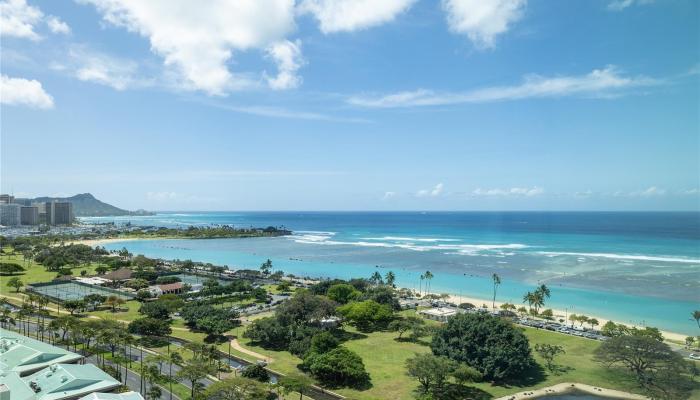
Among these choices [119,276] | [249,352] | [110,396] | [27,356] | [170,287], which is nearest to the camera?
[110,396]

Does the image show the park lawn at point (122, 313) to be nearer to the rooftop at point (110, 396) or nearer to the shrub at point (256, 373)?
the shrub at point (256, 373)

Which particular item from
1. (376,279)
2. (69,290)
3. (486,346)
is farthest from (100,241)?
(486,346)

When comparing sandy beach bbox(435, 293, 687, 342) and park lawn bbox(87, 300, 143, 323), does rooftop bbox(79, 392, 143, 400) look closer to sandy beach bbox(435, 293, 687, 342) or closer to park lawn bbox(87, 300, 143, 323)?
park lawn bbox(87, 300, 143, 323)

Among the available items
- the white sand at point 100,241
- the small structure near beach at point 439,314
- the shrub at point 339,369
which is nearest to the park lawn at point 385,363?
the shrub at point 339,369

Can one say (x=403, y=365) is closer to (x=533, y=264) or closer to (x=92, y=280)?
(x=92, y=280)

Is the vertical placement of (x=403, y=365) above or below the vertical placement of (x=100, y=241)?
below

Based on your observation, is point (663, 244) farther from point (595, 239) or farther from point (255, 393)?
point (255, 393)

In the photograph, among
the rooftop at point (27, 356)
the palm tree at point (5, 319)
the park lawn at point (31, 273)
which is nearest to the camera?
the rooftop at point (27, 356)
